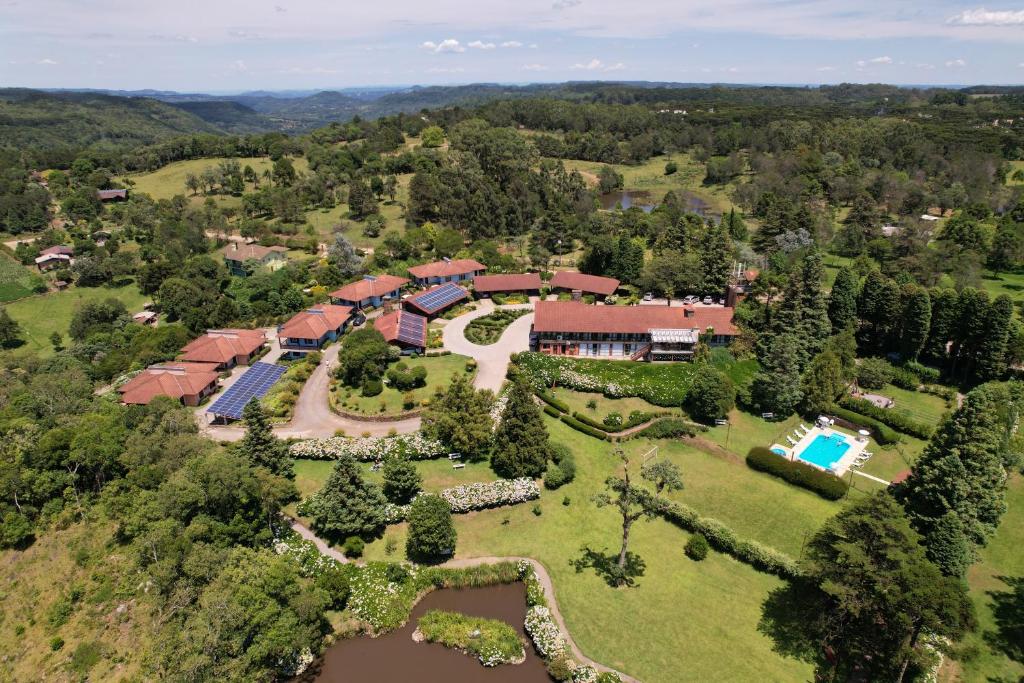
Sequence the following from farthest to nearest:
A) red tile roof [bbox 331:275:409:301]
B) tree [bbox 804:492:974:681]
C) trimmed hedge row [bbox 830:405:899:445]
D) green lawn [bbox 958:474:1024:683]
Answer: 1. red tile roof [bbox 331:275:409:301]
2. trimmed hedge row [bbox 830:405:899:445]
3. green lawn [bbox 958:474:1024:683]
4. tree [bbox 804:492:974:681]

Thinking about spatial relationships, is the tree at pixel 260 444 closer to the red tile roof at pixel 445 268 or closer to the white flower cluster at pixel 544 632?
the white flower cluster at pixel 544 632

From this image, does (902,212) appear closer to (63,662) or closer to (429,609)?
(429,609)

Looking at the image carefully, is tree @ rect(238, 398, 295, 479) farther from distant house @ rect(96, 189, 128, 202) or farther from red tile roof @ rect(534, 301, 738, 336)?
distant house @ rect(96, 189, 128, 202)

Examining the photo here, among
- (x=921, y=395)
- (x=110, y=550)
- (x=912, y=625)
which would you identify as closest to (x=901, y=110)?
(x=921, y=395)

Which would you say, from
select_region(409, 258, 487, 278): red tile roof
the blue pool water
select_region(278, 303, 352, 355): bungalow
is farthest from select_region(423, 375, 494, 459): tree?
select_region(409, 258, 487, 278): red tile roof

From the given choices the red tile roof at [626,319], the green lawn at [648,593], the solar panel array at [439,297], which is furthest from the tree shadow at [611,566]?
the solar panel array at [439,297]

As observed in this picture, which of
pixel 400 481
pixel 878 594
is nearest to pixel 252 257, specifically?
pixel 400 481

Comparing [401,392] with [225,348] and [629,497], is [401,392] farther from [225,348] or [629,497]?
[629,497]

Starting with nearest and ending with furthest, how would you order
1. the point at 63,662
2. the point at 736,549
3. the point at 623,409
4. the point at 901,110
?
the point at 63,662, the point at 736,549, the point at 623,409, the point at 901,110
